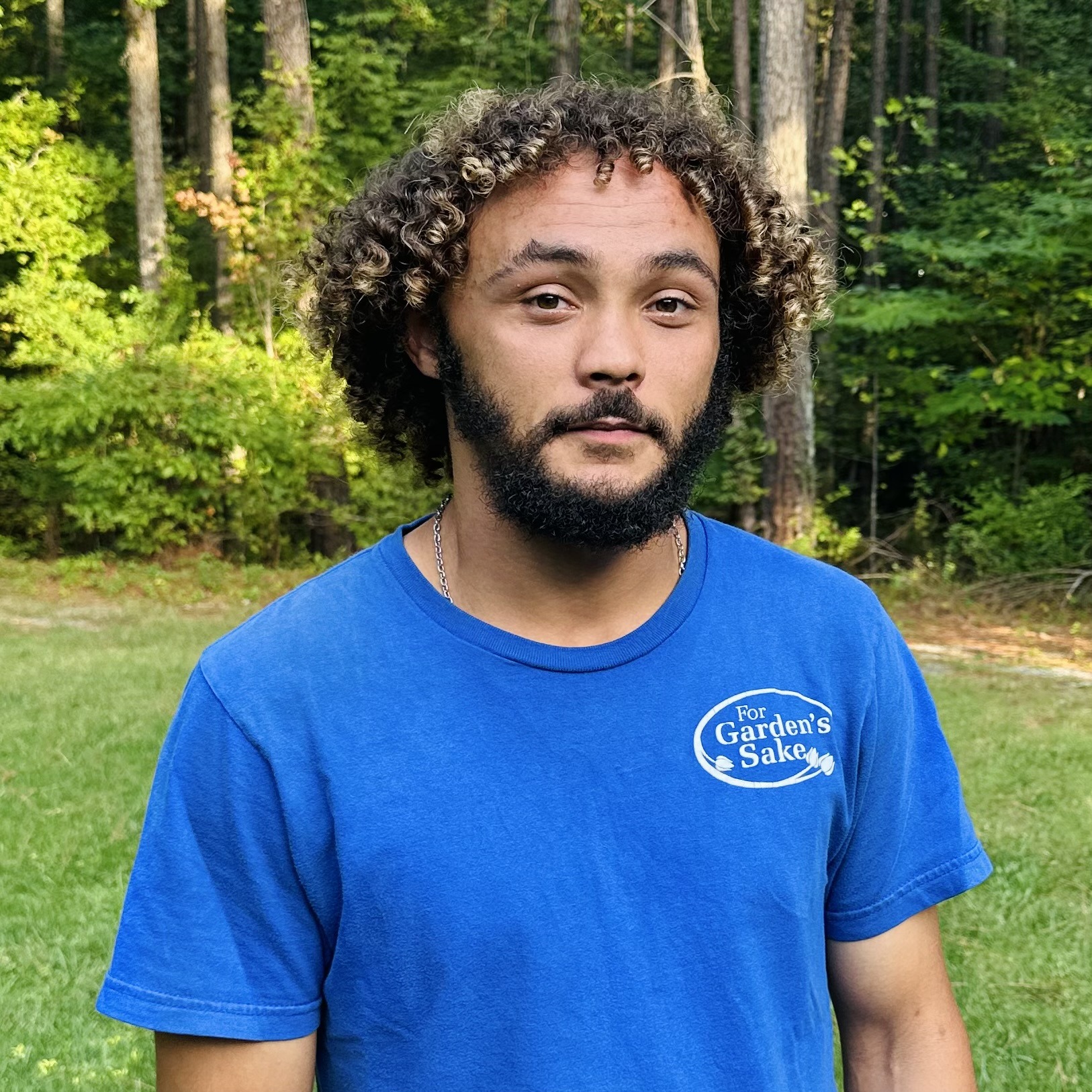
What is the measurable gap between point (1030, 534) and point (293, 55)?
9.95m

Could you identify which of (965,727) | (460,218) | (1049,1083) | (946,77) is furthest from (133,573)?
(946,77)

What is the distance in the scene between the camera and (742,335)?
7.61 ft

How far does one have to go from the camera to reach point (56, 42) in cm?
2239

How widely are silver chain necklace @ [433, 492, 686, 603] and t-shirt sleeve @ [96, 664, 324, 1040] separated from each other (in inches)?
14.5

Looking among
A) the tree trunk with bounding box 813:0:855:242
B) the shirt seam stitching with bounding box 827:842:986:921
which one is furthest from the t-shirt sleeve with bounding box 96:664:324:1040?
the tree trunk with bounding box 813:0:855:242

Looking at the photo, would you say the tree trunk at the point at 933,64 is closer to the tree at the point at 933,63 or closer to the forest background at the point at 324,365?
the tree at the point at 933,63

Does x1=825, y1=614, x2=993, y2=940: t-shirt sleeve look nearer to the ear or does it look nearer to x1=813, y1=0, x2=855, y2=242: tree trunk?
the ear

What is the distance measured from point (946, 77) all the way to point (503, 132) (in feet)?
91.5

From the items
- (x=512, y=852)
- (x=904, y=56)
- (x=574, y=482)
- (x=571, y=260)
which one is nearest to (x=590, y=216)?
(x=571, y=260)

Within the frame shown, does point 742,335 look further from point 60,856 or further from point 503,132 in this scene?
point 60,856

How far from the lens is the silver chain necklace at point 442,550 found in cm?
181

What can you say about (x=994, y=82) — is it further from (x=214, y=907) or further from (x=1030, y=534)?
(x=214, y=907)

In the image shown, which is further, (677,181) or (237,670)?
(677,181)

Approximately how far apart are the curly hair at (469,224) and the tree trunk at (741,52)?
16.5 meters
